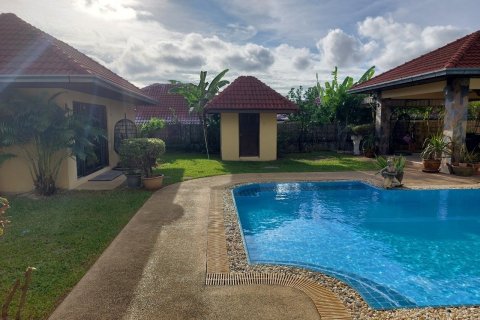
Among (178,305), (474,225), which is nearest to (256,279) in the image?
(178,305)

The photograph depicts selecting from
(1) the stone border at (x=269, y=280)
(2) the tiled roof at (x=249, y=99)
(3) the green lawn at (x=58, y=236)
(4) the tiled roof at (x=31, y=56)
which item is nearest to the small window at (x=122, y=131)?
(2) the tiled roof at (x=249, y=99)

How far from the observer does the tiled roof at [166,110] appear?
1287 inches

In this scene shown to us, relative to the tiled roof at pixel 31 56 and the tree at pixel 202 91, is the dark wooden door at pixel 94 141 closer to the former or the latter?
the tiled roof at pixel 31 56

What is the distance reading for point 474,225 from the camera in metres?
8.63

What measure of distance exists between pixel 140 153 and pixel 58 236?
443 cm

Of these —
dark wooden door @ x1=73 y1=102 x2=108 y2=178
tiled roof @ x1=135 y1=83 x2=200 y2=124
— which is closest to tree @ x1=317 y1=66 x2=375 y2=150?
tiled roof @ x1=135 y1=83 x2=200 y2=124

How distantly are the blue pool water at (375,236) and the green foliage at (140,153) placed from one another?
3.07 meters

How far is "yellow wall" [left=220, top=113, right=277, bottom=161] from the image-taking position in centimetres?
1875

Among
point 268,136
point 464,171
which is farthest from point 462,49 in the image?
point 268,136

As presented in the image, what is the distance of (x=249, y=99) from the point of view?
1866 centimetres

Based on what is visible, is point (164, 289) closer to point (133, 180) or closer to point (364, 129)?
point (133, 180)

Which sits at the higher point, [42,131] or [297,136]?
A: [42,131]

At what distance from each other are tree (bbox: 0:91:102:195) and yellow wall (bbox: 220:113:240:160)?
927 cm

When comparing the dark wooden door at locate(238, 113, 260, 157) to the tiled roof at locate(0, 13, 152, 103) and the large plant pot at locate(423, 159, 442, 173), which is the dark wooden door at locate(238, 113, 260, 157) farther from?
the tiled roof at locate(0, 13, 152, 103)
